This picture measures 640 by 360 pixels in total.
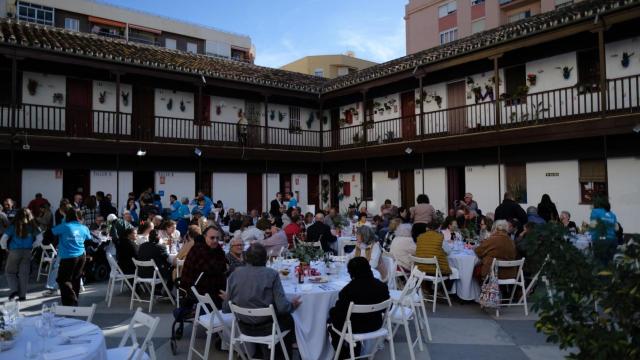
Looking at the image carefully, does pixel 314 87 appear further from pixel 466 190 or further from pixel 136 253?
pixel 136 253

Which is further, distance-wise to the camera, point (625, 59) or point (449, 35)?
point (449, 35)

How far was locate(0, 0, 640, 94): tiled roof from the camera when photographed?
41.6 ft

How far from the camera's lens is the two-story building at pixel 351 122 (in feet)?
41.7

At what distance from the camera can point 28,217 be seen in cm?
747

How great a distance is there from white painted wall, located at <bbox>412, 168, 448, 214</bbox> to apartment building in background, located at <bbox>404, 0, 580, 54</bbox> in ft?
43.9

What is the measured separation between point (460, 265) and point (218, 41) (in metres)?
38.5

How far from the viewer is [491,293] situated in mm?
6754

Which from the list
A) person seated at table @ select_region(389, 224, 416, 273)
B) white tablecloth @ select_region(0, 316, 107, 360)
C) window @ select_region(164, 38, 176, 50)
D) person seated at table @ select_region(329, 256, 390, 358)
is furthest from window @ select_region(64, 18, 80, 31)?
person seated at table @ select_region(329, 256, 390, 358)

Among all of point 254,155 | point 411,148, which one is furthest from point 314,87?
point 411,148

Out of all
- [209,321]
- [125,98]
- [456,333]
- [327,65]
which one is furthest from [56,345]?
[327,65]

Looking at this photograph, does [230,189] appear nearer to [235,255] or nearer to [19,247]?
[19,247]

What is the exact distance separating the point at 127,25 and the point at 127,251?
32.6 metres

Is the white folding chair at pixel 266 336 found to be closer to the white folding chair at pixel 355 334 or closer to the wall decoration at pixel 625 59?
the white folding chair at pixel 355 334

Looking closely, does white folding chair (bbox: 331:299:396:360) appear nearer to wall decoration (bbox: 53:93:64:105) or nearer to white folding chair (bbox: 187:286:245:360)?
white folding chair (bbox: 187:286:245:360)
